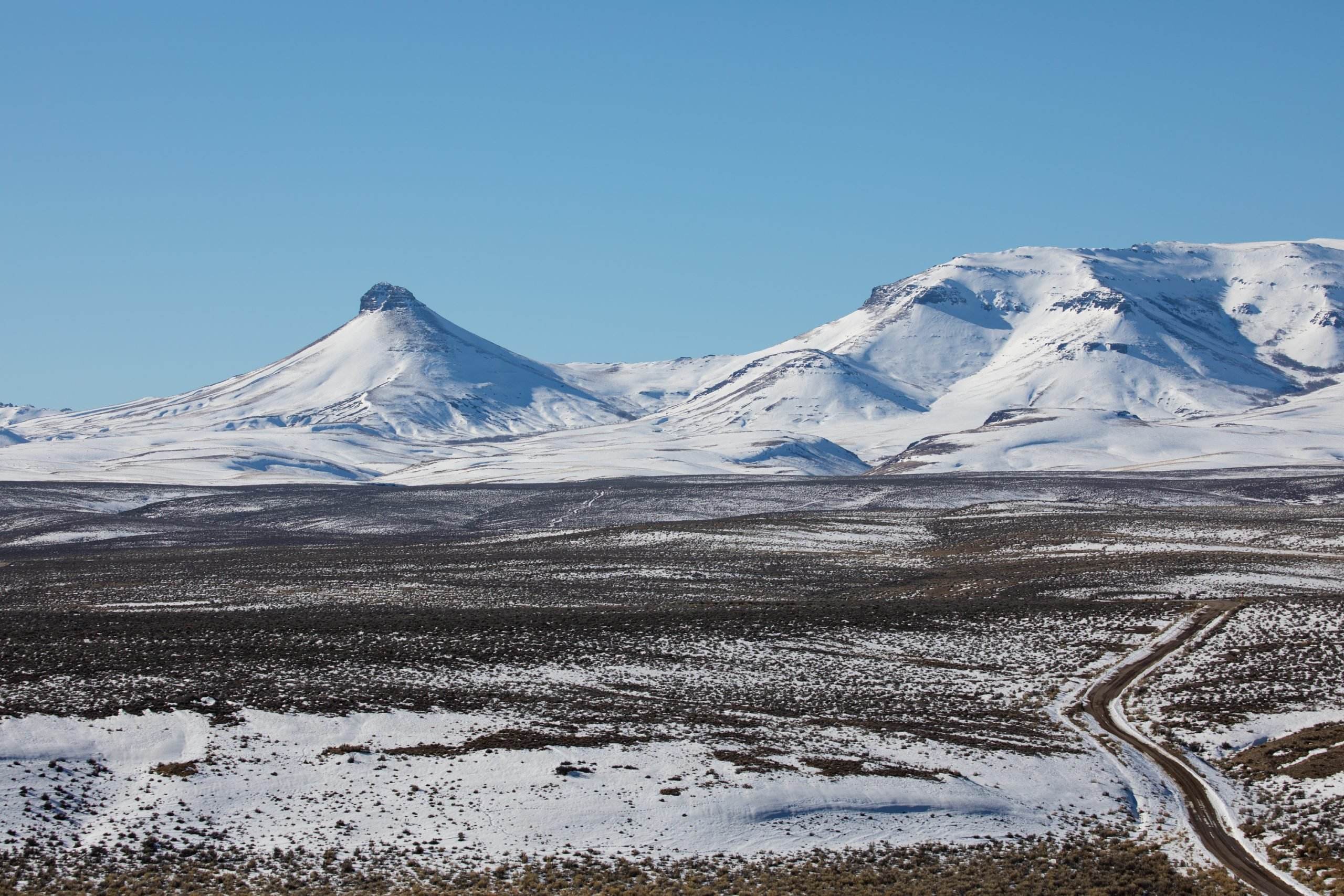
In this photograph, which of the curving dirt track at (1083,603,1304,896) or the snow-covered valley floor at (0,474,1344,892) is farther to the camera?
the snow-covered valley floor at (0,474,1344,892)

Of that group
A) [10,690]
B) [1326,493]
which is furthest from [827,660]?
[1326,493]

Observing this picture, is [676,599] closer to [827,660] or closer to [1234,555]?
[827,660]

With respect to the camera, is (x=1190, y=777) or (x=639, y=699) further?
(x=639, y=699)

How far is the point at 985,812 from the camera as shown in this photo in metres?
27.5

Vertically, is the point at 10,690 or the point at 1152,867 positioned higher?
the point at 10,690

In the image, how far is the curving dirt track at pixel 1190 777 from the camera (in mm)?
23656

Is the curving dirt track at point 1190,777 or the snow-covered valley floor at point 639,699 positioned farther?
the snow-covered valley floor at point 639,699

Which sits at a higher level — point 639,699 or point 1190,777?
point 639,699

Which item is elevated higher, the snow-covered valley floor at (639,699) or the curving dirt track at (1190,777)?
the snow-covered valley floor at (639,699)

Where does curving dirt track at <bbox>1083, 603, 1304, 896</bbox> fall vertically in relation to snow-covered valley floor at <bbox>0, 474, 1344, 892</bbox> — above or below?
below

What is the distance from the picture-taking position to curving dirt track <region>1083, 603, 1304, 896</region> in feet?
77.6

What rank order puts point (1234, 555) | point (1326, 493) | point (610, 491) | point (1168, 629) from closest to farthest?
point (1168, 629) → point (1234, 555) → point (1326, 493) → point (610, 491)

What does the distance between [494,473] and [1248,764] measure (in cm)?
16489

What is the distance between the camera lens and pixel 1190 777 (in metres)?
29.8
